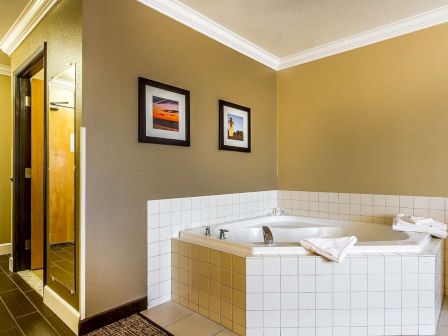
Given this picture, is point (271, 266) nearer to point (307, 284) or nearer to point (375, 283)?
point (307, 284)

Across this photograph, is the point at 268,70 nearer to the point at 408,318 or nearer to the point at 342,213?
the point at 342,213

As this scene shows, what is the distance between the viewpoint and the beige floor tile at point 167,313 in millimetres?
2006

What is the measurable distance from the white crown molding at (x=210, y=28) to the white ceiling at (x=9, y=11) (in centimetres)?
99

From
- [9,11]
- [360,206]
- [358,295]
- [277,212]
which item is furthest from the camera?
[277,212]

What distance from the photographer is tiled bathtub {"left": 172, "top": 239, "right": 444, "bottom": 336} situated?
176cm

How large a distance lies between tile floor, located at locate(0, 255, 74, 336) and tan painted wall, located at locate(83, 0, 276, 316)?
0.35 meters

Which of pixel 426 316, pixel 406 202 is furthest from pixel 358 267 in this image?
pixel 406 202

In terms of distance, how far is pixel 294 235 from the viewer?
2.87 m

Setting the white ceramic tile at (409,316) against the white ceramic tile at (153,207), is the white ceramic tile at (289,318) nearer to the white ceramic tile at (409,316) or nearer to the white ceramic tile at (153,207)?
the white ceramic tile at (409,316)

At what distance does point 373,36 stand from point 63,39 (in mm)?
2712

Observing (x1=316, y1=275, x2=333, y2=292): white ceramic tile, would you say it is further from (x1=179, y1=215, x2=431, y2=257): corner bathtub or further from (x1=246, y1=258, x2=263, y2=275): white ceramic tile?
(x1=246, y1=258, x2=263, y2=275): white ceramic tile

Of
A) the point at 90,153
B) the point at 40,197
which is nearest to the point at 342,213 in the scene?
the point at 90,153

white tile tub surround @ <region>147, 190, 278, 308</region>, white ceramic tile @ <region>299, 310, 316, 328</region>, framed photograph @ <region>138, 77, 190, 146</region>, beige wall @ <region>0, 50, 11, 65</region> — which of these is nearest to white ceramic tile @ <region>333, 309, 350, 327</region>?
white ceramic tile @ <region>299, 310, 316, 328</region>

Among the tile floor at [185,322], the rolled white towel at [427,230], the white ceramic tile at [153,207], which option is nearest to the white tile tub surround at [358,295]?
the tile floor at [185,322]
